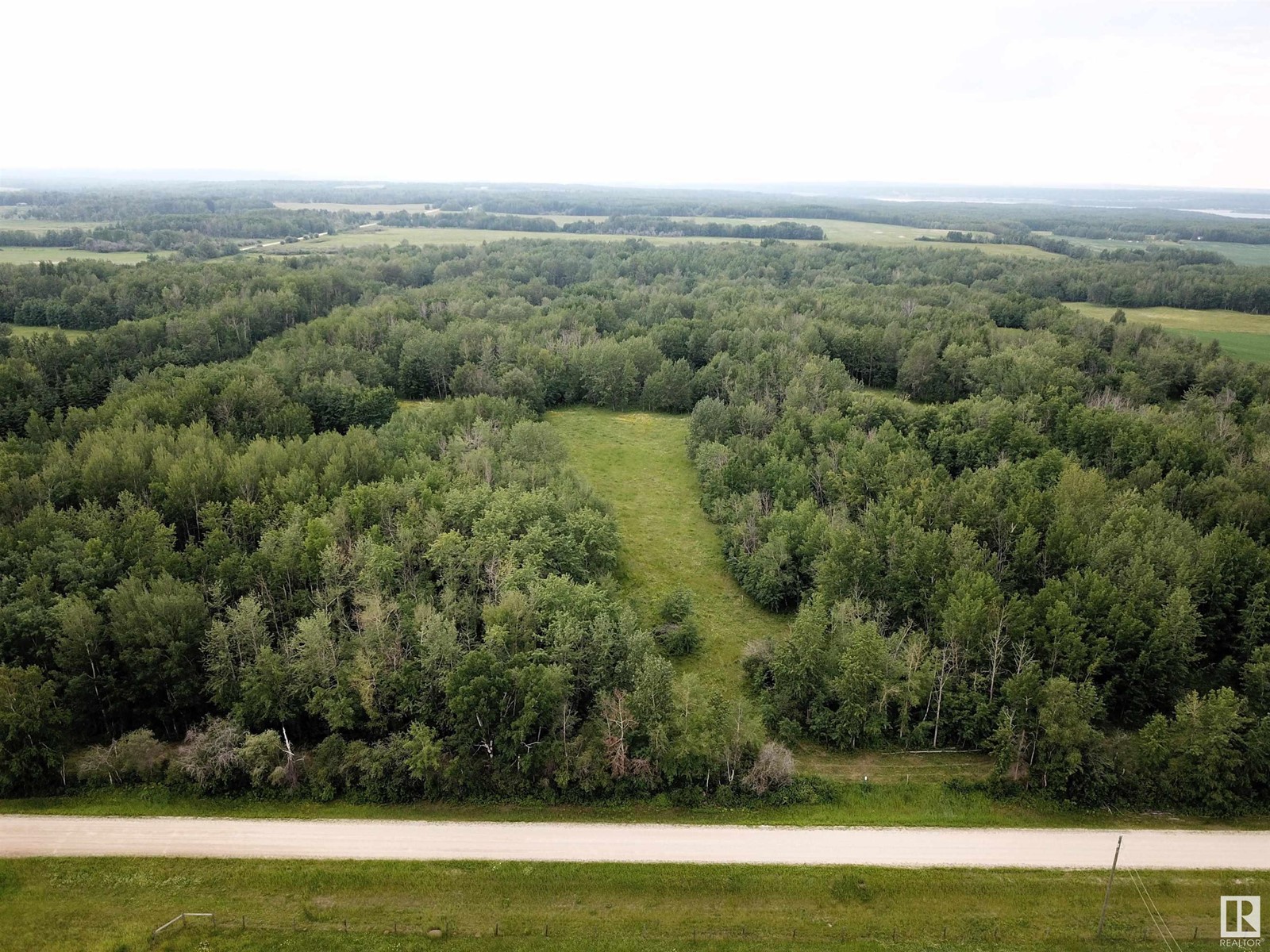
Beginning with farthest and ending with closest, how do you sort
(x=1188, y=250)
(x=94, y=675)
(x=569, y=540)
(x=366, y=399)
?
(x=1188, y=250)
(x=366, y=399)
(x=569, y=540)
(x=94, y=675)

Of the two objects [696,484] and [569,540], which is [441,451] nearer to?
[569,540]

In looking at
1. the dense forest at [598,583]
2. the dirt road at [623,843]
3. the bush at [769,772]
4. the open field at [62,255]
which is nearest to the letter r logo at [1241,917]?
the dirt road at [623,843]

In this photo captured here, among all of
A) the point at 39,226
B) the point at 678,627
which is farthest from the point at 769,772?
the point at 39,226

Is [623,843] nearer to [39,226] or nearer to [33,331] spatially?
[33,331]

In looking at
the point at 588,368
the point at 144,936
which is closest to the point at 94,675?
the point at 144,936

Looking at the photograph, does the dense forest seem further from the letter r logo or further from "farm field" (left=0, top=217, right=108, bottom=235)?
"farm field" (left=0, top=217, right=108, bottom=235)

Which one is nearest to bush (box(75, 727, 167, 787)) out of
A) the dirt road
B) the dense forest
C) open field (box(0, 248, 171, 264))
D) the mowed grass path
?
the dense forest
